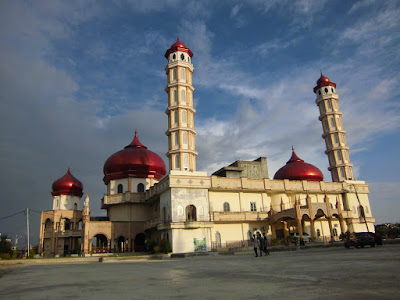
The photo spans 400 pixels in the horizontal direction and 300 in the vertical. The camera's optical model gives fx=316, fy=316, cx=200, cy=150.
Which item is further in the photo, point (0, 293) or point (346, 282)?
point (0, 293)

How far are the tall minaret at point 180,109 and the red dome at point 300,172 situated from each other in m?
16.4

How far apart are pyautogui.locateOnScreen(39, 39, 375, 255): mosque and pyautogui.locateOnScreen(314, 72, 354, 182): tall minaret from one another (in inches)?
5.6

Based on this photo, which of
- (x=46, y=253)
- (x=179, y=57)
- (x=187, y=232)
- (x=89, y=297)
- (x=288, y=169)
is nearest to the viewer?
(x=89, y=297)

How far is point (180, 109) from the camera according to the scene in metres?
36.4

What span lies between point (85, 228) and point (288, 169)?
28.0m

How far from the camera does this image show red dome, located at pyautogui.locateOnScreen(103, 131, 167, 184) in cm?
4153

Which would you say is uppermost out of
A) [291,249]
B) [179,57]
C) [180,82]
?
[179,57]

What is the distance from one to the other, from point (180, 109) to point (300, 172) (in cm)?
1968

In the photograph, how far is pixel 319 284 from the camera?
22.4 feet

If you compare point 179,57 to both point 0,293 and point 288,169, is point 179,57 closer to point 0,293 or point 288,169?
point 288,169

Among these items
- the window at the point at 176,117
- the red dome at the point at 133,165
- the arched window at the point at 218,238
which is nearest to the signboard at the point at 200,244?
the arched window at the point at 218,238

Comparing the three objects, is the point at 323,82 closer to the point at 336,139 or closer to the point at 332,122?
the point at 332,122

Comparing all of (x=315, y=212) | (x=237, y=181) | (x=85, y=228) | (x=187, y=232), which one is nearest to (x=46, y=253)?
(x=85, y=228)

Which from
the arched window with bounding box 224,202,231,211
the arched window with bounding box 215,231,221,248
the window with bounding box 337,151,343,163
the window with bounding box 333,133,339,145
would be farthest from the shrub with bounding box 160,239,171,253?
the window with bounding box 333,133,339,145
